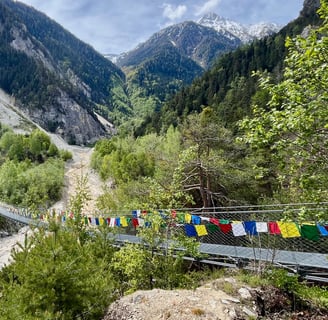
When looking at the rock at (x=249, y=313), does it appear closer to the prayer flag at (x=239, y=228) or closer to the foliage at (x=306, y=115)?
the foliage at (x=306, y=115)

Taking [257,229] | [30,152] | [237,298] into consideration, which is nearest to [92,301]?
[237,298]

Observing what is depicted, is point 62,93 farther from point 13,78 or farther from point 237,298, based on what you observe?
point 237,298

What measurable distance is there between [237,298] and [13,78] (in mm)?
151463

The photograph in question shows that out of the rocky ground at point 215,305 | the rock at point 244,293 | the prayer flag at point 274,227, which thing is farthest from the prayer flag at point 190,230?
the rock at point 244,293

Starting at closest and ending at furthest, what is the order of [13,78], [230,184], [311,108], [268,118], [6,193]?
1. [311,108]
2. [268,118]
3. [230,184]
4. [6,193]
5. [13,78]

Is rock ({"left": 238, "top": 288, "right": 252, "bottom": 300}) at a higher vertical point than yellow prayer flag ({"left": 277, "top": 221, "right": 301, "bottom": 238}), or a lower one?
lower

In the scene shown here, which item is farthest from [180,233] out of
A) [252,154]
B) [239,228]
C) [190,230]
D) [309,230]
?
[252,154]

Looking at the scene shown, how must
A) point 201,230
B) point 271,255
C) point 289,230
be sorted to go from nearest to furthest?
point 289,230 → point 271,255 → point 201,230

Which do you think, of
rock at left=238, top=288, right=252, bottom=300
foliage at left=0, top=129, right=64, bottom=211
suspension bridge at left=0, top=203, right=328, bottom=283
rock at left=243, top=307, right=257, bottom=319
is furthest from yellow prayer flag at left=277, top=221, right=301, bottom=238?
foliage at left=0, top=129, right=64, bottom=211

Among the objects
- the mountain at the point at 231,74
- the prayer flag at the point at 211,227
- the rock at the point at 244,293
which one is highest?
the mountain at the point at 231,74

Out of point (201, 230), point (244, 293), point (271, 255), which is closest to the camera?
point (244, 293)

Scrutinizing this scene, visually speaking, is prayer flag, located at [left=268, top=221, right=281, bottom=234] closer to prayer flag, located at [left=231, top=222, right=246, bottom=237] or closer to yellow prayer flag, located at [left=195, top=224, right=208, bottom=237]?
prayer flag, located at [left=231, top=222, right=246, bottom=237]

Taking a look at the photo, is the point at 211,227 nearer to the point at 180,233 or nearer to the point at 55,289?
the point at 180,233

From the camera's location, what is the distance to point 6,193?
36375 mm
